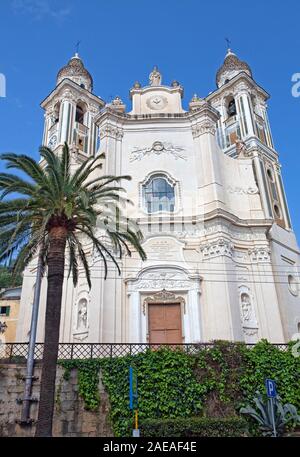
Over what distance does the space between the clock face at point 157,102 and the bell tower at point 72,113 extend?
6383 millimetres

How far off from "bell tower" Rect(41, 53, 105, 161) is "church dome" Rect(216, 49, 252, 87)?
11.9m

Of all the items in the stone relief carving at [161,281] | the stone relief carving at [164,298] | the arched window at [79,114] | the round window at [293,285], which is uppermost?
the arched window at [79,114]

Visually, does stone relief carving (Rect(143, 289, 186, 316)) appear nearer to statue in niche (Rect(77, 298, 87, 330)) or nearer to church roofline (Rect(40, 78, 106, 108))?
statue in niche (Rect(77, 298, 87, 330))

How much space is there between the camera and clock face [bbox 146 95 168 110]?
29.0 meters

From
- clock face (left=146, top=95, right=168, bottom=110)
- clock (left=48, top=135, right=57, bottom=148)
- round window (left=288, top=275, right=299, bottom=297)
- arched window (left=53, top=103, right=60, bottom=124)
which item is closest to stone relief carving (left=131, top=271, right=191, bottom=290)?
round window (left=288, top=275, right=299, bottom=297)

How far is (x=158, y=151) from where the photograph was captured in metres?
26.0

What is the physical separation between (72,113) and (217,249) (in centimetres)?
1855

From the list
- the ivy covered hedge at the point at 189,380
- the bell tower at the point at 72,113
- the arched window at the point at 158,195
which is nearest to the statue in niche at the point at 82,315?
the ivy covered hedge at the point at 189,380

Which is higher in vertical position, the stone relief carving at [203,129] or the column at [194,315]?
the stone relief carving at [203,129]

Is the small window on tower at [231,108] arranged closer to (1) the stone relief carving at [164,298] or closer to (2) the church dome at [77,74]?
(2) the church dome at [77,74]

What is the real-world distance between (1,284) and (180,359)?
90.5 feet

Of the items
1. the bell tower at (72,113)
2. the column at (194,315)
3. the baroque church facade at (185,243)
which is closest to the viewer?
the column at (194,315)

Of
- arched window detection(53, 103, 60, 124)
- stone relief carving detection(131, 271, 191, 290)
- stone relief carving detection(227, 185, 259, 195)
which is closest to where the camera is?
stone relief carving detection(131, 271, 191, 290)

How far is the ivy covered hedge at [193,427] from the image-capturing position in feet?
42.3
